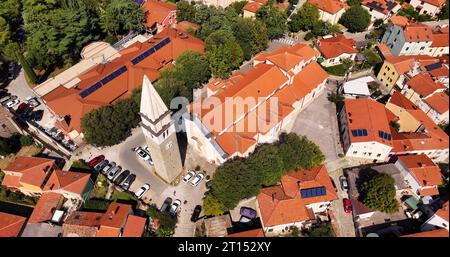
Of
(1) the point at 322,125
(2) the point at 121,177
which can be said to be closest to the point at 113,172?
(2) the point at 121,177

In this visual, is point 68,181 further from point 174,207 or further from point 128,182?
point 174,207

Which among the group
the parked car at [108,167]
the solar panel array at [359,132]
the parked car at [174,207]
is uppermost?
the parked car at [108,167]

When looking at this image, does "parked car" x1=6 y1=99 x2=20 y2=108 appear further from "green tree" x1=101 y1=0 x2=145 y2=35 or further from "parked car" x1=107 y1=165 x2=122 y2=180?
"parked car" x1=107 y1=165 x2=122 y2=180

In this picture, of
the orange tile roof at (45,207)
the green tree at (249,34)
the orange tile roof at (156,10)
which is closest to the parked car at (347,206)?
the green tree at (249,34)

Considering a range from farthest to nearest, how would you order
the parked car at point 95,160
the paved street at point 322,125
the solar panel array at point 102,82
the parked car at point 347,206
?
the solar panel array at point 102,82 → the paved street at point 322,125 → the parked car at point 95,160 → the parked car at point 347,206

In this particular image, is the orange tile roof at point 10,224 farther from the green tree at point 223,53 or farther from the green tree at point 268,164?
the green tree at point 223,53
